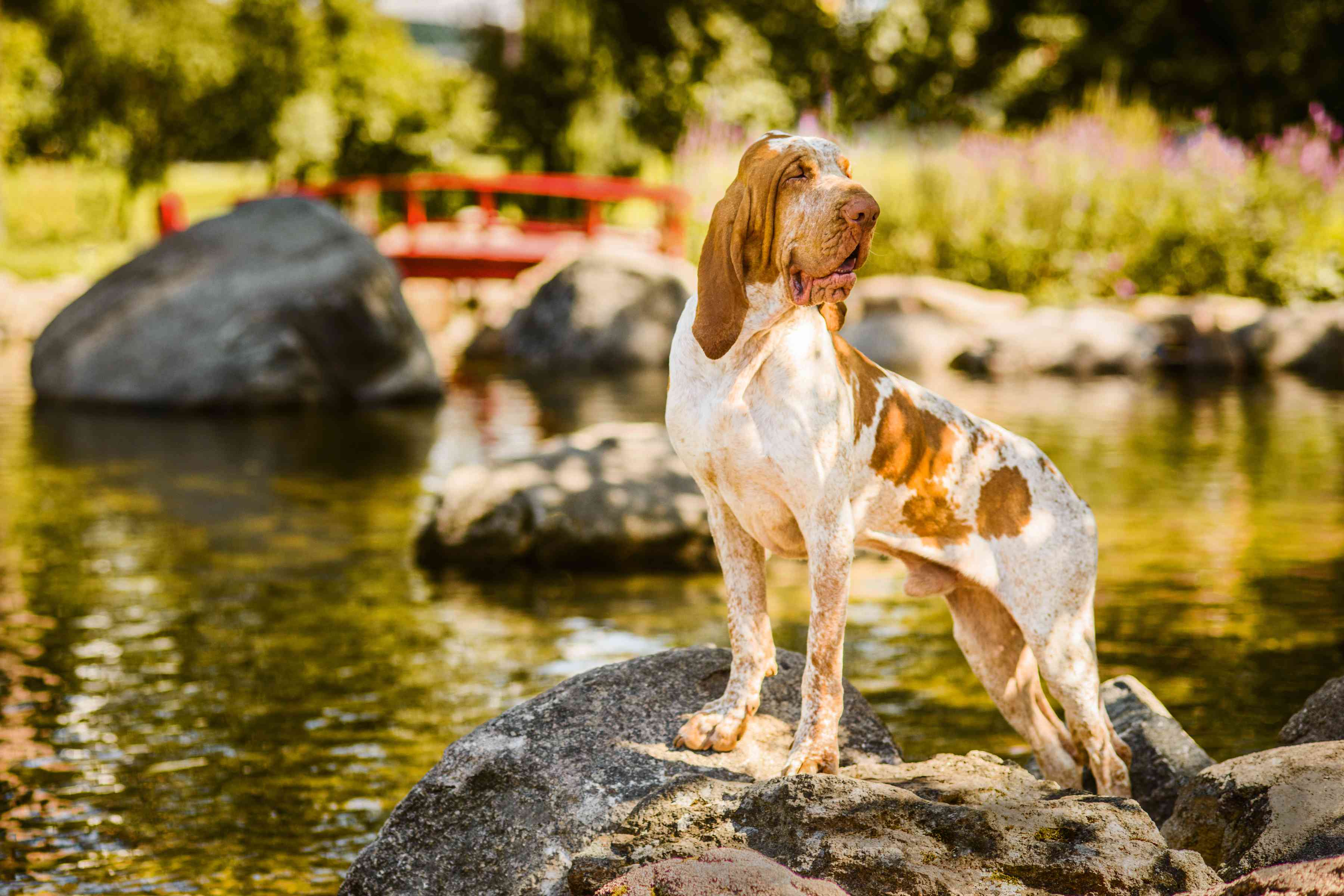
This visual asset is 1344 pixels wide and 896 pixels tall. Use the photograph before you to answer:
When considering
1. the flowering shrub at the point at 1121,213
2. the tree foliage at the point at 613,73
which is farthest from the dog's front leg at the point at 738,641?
the tree foliage at the point at 613,73

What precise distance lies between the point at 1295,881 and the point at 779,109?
3235cm

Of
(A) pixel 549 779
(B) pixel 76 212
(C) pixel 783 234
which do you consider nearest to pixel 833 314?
(C) pixel 783 234

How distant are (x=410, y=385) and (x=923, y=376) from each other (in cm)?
626

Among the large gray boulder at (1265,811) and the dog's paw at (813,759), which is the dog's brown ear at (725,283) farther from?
the large gray boulder at (1265,811)

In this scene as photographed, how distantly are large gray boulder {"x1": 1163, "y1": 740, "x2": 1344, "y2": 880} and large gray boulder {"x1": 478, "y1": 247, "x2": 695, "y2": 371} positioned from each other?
16.3 metres

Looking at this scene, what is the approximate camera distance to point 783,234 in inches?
129

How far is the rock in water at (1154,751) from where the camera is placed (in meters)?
4.35

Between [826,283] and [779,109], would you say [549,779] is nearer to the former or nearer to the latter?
[826,283]

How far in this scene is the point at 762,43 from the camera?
34.2 meters

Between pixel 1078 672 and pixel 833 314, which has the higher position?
pixel 833 314

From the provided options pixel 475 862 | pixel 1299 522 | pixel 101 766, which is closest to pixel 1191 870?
pixel 475 862

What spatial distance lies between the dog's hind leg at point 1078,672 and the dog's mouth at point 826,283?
1.12 metres

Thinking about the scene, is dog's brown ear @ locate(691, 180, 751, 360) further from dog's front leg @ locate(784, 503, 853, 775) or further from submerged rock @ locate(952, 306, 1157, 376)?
submerged rock @ locate(952, 306, 1157, 376)

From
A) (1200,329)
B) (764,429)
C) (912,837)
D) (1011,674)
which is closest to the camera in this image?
(912,837)
